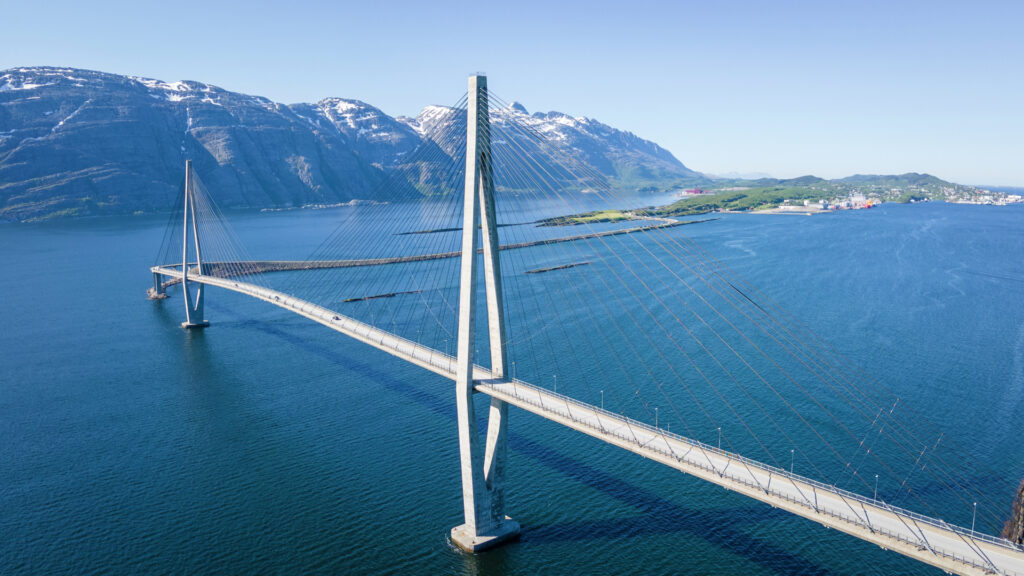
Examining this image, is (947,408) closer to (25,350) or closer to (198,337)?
(198,337)

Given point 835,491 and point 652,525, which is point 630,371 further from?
point 835,491

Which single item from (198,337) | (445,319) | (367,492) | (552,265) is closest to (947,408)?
(367,492)

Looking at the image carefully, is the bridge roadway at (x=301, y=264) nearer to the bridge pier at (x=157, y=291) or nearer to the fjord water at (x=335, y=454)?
the bridge pier at (x=157, y=291)

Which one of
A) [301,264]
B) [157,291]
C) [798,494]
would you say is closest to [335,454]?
[798,494]

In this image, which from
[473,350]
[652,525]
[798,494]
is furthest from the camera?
[652,525]

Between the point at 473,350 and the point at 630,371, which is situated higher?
the point at 473,350
